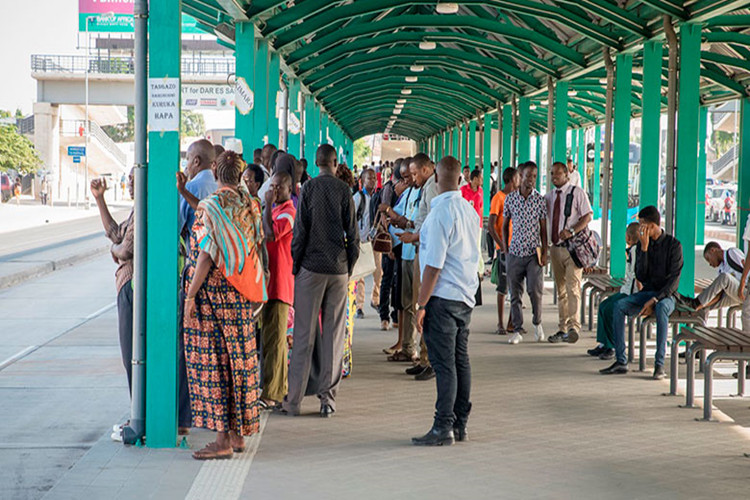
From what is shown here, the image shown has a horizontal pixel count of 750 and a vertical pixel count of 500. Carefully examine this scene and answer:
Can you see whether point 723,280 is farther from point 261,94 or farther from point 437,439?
point 261,94

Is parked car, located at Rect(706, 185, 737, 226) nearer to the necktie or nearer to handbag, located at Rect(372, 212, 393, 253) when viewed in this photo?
the necktie

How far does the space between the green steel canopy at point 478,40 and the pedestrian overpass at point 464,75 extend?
29 mm

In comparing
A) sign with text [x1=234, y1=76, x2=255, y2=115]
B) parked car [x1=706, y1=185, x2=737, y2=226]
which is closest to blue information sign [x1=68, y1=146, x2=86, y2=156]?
parked car [x1=706, y1=185, x2=737, y2=226]

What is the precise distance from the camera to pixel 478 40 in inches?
656

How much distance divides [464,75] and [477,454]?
1932 centimetres

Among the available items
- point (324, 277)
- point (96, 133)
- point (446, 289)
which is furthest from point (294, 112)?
point (96, 133)

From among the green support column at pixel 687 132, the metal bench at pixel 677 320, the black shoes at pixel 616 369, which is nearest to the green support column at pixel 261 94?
the green support column at pixel 687 132

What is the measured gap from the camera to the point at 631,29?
1240cm

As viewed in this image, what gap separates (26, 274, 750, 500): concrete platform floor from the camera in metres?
5.91

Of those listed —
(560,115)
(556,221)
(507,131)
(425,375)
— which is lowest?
(425,375)

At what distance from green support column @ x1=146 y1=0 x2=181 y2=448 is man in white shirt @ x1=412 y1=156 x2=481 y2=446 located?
1.67 m

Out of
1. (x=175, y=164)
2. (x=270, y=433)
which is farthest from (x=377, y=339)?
(x=175, y=164)

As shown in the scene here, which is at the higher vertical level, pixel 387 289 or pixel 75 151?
pixel 75 151

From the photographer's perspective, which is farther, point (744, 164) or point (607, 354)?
point (744, 164)
